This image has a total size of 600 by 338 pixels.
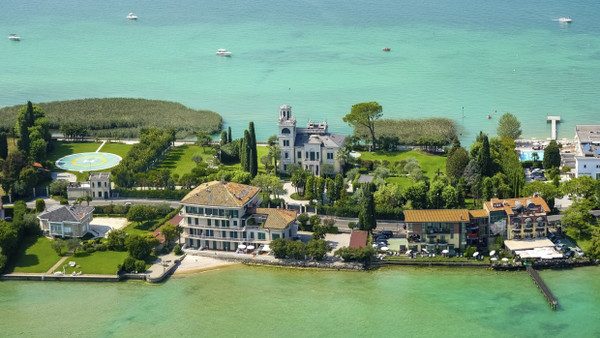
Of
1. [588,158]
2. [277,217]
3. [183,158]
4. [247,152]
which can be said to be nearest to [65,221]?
[277,217]

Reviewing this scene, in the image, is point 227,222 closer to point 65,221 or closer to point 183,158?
point 65,221

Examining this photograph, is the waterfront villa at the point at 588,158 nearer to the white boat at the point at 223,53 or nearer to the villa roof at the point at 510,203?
the villa roof at the point at 510,203

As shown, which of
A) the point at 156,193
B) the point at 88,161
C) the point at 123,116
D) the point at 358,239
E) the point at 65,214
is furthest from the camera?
the point at 123,116

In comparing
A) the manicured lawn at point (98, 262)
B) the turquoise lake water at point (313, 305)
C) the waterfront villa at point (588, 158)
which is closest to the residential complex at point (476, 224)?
the turquoise lake water at point (313, 305)

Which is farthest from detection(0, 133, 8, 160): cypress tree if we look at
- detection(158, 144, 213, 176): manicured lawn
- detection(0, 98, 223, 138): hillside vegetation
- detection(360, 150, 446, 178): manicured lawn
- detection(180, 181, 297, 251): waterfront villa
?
detection(360, 150, 446, 178): manicured lawn

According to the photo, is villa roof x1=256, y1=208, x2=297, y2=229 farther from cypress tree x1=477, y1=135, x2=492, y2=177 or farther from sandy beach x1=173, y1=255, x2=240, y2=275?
cypress tree x1=477, y1=135, x2=492, y2=177

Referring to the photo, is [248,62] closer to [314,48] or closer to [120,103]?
[314,48]
